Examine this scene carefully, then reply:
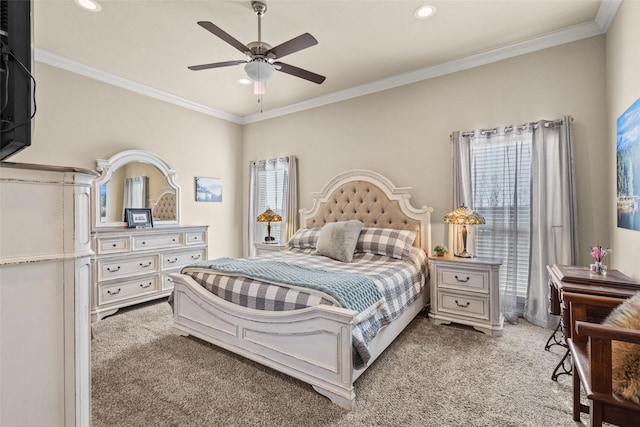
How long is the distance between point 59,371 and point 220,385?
1.19m

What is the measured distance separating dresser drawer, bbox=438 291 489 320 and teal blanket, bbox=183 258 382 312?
111 cm

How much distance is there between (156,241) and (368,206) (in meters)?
2.79

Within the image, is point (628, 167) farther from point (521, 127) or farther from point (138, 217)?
point (138, 217)

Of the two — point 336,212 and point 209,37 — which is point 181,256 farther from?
point 209,37

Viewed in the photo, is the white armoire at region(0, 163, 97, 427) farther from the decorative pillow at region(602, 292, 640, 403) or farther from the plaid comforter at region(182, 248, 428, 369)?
the decorative pillow at region(602, 292, 640, 403)

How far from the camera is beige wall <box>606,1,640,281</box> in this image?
6.62ft

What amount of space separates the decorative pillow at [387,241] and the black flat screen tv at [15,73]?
9.66ft

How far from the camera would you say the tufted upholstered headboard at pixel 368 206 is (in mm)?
3557

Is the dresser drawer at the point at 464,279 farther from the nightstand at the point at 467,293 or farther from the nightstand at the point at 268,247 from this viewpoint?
the nightstand at the point at 268,247

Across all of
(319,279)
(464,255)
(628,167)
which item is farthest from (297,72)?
(628,167)

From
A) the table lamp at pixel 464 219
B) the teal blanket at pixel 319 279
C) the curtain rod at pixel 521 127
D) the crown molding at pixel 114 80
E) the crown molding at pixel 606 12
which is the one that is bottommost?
the teal blanket at pixel 319 279

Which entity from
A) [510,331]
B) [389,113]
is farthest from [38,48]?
[510,331]

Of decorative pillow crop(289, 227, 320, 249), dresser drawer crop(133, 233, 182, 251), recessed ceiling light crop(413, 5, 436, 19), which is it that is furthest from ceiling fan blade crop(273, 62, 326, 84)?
dresser drawer crop(133, 233, 182, 251)

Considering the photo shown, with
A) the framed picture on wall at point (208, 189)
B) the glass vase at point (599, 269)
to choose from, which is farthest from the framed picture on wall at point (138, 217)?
the glass vase at point (599, 269)
